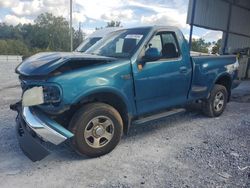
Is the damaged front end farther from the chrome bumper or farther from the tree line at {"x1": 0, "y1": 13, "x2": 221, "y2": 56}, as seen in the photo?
the tree line at {"x1": 0, "y1": 13, "x2": 221, "y2": 56}

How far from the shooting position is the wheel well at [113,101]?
4062mm

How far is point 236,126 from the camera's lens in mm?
5953

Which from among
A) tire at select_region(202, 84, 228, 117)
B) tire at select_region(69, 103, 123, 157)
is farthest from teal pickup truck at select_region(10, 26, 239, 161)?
tire at select_region(202, 84, 228, 117)

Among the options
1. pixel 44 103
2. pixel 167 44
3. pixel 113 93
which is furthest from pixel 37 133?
pixel 167 44

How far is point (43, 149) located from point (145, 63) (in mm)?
2110

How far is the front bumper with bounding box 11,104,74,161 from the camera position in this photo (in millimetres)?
3570

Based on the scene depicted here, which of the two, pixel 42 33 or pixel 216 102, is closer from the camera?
pixel 216 102

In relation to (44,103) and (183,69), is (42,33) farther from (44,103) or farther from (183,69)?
(44,103)

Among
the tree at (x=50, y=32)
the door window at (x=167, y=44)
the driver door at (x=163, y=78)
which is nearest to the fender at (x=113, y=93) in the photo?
the driver door at (x=163, y=78)

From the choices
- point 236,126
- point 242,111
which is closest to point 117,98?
point 236,126

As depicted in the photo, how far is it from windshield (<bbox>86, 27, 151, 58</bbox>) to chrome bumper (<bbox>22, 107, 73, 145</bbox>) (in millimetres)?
1653

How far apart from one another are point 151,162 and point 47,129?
62.5 inches

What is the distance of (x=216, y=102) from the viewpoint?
6.47m

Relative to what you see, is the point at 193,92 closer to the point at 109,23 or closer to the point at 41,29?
the point at 109,23
